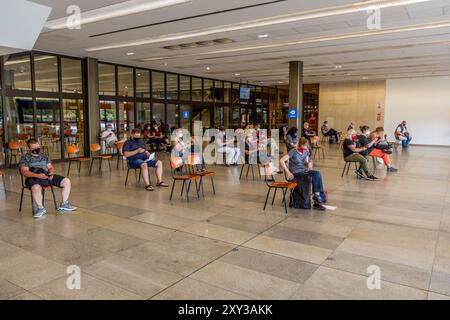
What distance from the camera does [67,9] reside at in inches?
256

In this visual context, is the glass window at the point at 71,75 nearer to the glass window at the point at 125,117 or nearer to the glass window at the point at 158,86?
the glass window at the point at 125,117

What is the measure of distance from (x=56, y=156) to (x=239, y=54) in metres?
6.83

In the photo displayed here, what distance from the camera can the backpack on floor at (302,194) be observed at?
19.1 ft

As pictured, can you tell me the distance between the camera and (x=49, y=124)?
11516 mm

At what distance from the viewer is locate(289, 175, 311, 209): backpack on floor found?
5824 mm

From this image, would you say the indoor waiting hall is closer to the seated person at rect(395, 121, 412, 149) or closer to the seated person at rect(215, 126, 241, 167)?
the seated person at rect(215, 126, 241, 167)

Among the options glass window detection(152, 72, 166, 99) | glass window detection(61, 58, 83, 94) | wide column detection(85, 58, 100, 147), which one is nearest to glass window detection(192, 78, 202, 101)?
glass window detection(152, 72, 166, 99)

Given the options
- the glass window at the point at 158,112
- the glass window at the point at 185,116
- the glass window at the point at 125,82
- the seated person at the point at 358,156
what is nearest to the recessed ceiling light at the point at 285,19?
the seated person at the point at 358,156

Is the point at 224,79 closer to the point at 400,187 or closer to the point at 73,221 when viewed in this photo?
the point at 400,187

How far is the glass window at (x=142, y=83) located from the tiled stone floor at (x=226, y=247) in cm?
815

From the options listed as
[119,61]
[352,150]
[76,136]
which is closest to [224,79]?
[119,61]

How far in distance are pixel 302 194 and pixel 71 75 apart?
9424 mm

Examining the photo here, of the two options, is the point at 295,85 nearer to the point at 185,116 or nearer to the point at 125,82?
the point at 185,116

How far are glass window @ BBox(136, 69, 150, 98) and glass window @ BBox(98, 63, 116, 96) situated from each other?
117 cm
